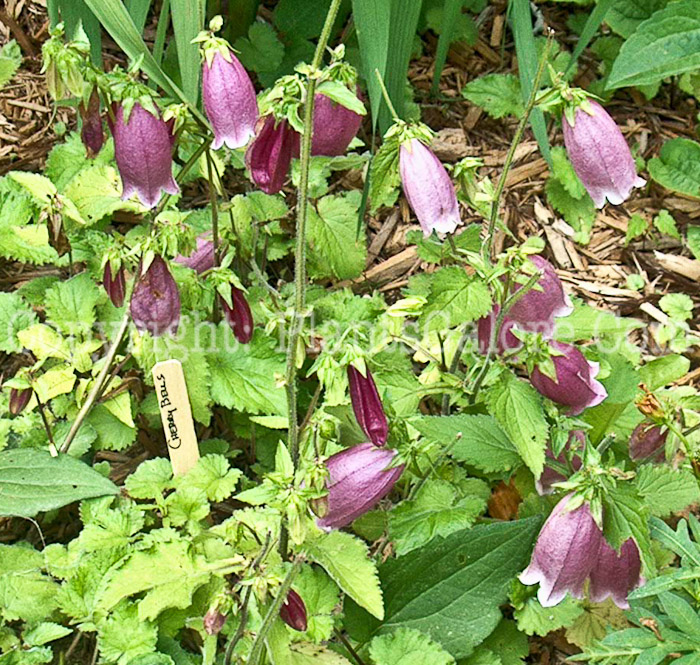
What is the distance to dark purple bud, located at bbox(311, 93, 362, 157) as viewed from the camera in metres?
1.59

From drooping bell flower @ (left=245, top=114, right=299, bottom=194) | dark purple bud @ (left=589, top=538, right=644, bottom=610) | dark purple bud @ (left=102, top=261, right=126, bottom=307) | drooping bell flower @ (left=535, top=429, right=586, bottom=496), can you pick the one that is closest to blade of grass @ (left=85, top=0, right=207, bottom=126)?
drooping bell flower @ (left=245, top=114, right=299, bottom=194)

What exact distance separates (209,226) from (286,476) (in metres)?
0.99

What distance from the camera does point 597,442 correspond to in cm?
180

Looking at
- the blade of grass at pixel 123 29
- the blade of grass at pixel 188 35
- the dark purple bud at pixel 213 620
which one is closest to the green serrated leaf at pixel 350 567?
the dark purple bud at pixel 213 620

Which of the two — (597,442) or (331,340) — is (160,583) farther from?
(597,442)

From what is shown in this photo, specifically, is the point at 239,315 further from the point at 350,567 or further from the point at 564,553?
the point at 564,553

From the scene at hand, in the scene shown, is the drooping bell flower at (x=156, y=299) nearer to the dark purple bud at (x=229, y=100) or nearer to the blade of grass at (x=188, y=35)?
the dark purple bud at (x=229, y=100)

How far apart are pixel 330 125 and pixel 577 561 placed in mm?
821

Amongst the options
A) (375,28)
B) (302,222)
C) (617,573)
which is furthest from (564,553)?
(375,28)

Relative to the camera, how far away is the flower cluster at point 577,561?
4.59ft

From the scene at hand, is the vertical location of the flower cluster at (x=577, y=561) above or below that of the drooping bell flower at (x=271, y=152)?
below

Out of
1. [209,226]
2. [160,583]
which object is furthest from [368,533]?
[209,226]

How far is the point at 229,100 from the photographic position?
1.53 meters

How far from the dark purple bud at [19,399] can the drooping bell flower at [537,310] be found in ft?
2.89
